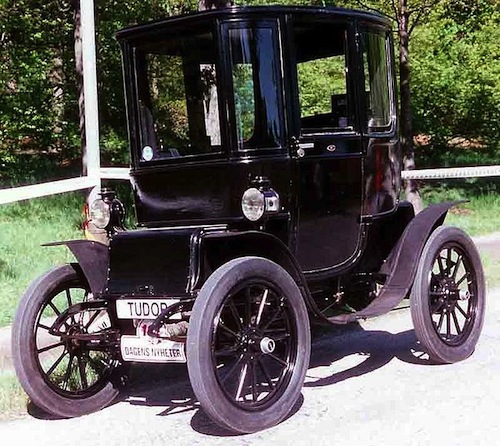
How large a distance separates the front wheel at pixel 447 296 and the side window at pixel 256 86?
57.9 inches

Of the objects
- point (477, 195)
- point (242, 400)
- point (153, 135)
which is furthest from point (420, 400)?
point (477, 195)

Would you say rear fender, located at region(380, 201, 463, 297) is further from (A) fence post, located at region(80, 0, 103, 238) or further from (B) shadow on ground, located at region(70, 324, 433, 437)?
(A) fence post, located at region(80, 0, 103, 238)

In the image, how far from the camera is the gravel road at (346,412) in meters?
4.68

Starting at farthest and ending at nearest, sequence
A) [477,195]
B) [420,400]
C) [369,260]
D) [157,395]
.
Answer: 1. [477,195]
2. [369,260]
3. [157,395]
4. [420,400]

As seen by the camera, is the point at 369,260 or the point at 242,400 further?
the point at 369,260

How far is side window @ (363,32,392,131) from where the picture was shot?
5.97m

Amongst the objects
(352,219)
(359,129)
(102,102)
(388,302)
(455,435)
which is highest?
(102,102)

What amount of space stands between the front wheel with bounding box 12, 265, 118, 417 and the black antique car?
1cm

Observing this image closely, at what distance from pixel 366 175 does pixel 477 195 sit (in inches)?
463

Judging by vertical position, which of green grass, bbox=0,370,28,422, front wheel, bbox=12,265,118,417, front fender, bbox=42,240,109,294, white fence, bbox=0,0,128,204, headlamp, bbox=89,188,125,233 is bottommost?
green grass, bbox=0,370,28,422

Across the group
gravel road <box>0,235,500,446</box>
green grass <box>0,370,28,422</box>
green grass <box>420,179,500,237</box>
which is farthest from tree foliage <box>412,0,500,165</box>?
green grass <box>0,370,28,422</box>

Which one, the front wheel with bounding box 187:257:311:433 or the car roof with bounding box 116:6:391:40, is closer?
the front wheel with bounding box 187:257:311:433

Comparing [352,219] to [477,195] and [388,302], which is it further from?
[477,195]

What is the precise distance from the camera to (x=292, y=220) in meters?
5.46
